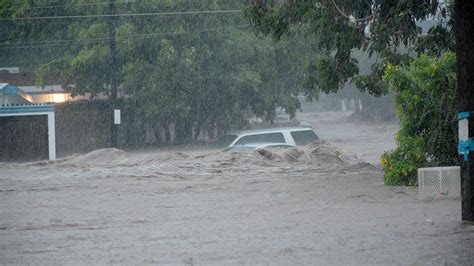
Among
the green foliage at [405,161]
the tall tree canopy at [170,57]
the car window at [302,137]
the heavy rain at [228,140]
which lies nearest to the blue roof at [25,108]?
the heavy rain at [228,140]

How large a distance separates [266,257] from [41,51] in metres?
34.6

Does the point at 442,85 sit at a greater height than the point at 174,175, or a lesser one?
greater

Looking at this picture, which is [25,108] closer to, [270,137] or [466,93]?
[270,137]

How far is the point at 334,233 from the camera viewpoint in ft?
34.6

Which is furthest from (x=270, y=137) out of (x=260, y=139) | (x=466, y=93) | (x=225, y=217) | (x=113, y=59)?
(x=466, y=93)

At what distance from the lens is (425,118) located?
15898 mm

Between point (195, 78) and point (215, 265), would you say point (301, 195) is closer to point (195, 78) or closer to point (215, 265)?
point (215, 265)

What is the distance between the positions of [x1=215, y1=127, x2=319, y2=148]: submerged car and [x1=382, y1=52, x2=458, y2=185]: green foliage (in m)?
10.1

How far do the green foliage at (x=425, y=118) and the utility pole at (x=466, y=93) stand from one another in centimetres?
526

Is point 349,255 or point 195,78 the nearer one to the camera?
point 349,255

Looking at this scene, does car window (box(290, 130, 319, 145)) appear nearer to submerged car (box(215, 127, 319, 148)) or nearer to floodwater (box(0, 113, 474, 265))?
submerged car (box(215, 127, 319, 148))

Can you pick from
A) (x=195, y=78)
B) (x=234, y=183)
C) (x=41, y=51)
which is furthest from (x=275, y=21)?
(x=41, y=51)

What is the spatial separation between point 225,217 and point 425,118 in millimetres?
5434

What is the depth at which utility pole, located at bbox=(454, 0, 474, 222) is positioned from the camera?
10195 mm
